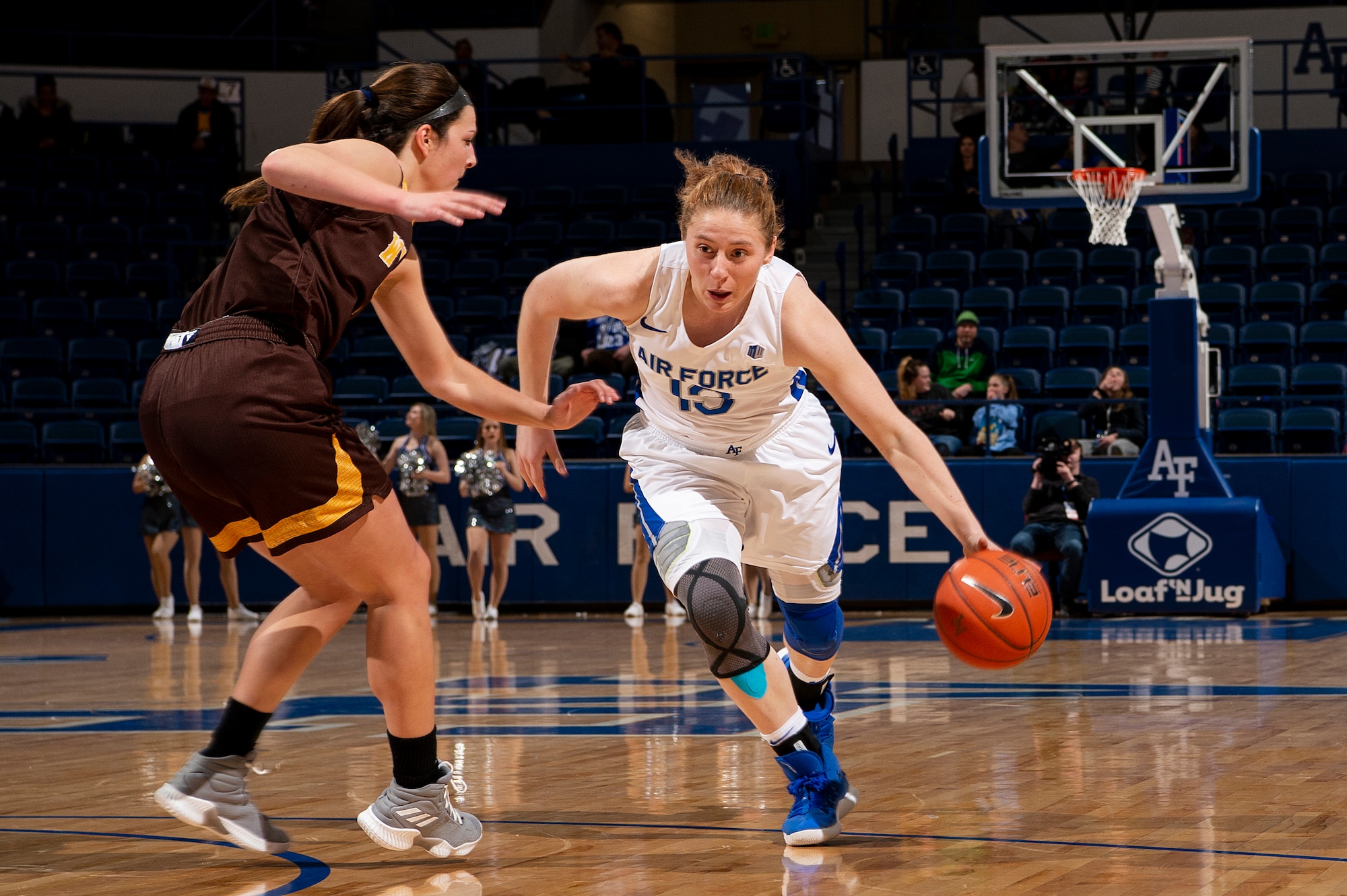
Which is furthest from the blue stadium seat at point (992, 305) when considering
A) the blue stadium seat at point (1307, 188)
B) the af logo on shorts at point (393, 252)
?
the af logo on shorts at point (393, 252)

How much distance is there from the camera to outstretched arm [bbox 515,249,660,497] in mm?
4309

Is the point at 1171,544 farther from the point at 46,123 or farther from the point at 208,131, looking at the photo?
the point at 46,123

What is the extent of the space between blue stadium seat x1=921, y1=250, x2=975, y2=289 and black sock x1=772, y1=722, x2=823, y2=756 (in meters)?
13.2

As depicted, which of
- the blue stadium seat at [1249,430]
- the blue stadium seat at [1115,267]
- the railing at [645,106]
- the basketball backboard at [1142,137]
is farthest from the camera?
the railing at [645,106]

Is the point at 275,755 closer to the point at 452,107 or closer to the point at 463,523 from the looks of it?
the point at 452,107

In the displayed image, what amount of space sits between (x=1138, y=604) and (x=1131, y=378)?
295cm

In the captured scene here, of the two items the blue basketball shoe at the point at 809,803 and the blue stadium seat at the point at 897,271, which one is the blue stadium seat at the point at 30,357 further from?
the blue basketball shoe at the point at 809,803

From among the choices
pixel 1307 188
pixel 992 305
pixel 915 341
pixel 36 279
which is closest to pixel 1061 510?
pixel 915 341

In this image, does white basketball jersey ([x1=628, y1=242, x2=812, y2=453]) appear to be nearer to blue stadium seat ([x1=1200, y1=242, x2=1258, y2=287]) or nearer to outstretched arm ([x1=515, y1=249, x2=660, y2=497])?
outstretched arm ([x1=515, y1=249, x2=660, y2=497])

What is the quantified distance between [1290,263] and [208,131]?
13.8m

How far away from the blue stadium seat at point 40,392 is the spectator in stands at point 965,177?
33.8 ft

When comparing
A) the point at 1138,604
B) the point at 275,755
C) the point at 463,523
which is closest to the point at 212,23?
the point at 463,523

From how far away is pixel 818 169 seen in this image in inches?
844

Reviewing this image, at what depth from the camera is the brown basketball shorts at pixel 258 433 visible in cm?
360
